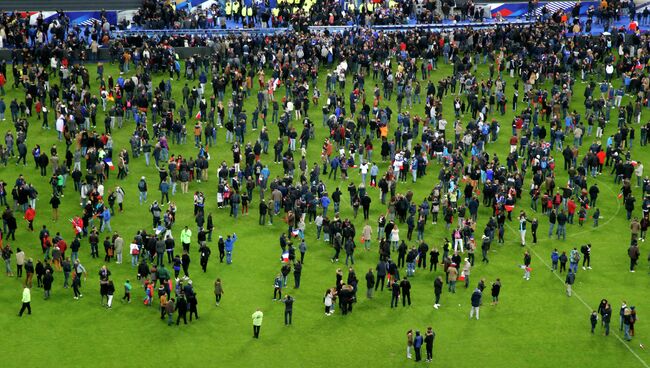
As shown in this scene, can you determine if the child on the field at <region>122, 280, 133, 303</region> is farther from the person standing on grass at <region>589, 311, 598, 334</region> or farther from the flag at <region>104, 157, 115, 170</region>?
the person standing on grass at <region>589, 311, 598, 334</region>

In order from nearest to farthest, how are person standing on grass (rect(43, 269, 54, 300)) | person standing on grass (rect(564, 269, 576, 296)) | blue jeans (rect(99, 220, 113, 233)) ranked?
1. person standing on grass (rect(43, 269, 54, 300))
2. person standing on grass (rect(564, 269, 576, 296))
3. blue jeans (rect(99, 220, 113, 233))

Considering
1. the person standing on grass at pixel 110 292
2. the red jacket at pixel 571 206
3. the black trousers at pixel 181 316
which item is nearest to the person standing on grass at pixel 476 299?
the red jacket at pixel 571 206

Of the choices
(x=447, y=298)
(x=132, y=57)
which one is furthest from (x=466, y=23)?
(x=447, y=298)

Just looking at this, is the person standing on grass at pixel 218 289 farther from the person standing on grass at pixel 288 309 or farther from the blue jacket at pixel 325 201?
the blue jacket at pixel 325 201

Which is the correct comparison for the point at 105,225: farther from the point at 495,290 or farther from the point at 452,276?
the point at 495,290

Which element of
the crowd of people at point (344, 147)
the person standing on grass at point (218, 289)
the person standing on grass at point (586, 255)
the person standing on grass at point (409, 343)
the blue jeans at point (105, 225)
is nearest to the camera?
the person standing on grass at point (409, 343)

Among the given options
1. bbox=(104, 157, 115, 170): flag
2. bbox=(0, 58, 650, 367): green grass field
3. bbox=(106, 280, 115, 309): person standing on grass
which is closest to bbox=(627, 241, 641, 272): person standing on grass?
bbox=(0, 58, 650, 367): green grass field

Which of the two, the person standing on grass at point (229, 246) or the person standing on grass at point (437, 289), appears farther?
the person standing on grass at point (229, 246)
